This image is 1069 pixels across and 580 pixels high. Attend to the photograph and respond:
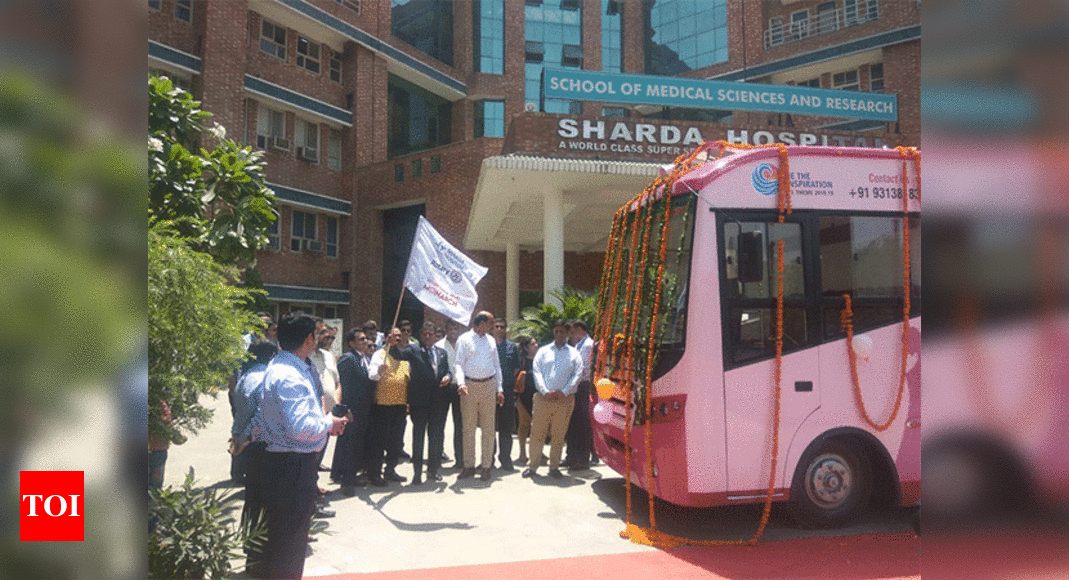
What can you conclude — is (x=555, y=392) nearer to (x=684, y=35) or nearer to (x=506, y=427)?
(x=506, y=427)

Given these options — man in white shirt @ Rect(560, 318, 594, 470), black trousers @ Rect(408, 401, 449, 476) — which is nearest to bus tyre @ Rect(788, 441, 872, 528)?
→ man in white shirt @ Rect(560, 318, 594, 470)

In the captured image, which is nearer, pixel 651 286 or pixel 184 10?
pixel 651 286

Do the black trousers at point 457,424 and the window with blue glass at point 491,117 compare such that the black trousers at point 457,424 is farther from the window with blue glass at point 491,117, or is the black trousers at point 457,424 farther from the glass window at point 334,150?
the window with blue glass at point 491,117

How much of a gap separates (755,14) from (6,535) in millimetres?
34472

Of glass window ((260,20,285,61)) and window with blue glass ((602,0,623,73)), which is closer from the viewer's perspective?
glass window ((260,20,285,61))

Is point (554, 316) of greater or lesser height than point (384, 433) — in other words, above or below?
above

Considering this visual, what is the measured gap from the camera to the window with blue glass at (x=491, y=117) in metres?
32.8

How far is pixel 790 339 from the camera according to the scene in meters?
5.84

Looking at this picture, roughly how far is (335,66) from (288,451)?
25857 millimetres

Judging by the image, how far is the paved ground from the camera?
5.13m

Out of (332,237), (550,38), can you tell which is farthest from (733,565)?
(550,38)

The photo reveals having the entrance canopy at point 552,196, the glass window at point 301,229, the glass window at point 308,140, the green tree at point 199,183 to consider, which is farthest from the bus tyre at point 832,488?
the glass window at point 308,140

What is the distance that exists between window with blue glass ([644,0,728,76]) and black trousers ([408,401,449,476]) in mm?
28552

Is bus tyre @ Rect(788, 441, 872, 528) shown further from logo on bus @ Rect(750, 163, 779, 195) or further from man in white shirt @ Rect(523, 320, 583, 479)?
man in white shirt @ Rect(523, 320, 583, 479)
